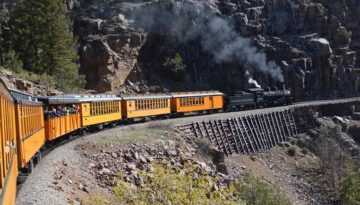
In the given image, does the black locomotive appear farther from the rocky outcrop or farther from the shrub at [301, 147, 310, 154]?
the rocky outcrop

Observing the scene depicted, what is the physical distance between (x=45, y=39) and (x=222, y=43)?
118 ft

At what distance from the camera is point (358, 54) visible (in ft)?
263

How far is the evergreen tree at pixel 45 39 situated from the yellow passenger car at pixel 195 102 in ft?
36.6

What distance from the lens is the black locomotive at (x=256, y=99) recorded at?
1826 inches

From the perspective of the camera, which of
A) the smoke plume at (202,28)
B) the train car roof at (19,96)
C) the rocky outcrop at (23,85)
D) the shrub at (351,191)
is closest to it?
the train car roof at (19,96)

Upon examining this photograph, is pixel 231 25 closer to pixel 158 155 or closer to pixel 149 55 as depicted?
pixel 149 55

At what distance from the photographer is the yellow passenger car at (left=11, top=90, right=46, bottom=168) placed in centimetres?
1234

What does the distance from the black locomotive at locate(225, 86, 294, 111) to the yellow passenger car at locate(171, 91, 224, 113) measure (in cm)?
123

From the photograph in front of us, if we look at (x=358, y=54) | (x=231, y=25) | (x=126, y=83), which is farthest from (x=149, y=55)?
(x=358, y=54)

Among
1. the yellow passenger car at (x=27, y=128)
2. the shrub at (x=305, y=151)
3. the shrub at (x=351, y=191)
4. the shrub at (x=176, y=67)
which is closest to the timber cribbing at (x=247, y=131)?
the shrub at (x=305, y=151)

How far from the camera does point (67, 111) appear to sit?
22.9 meters

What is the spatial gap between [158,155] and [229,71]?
50765mm

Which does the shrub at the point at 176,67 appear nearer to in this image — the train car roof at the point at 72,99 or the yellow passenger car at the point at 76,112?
the train car roof at the point at 72,99

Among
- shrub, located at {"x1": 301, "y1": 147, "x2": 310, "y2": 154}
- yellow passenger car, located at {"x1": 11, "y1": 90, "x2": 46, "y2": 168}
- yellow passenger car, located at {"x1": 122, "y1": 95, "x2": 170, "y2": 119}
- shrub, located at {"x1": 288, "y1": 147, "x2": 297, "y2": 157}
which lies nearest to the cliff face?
shrub, located at {"x1": 301, "y1": 147, "x2": 310, "y2": 154}
